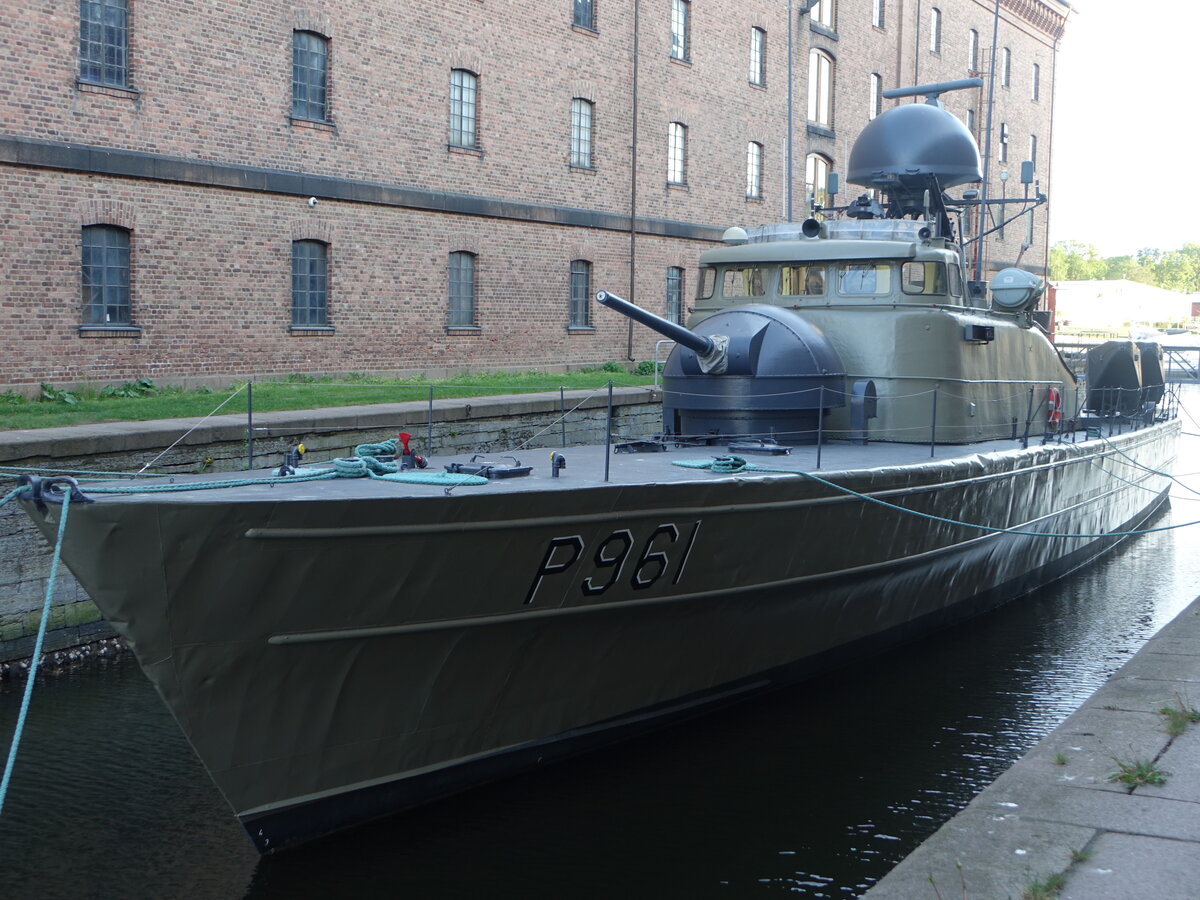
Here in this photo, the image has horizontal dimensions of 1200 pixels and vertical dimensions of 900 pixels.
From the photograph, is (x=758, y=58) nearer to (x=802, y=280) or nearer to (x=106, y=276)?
(x=106, y=276)

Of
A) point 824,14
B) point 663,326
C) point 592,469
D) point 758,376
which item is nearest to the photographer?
point 592,469

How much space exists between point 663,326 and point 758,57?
2026 cm

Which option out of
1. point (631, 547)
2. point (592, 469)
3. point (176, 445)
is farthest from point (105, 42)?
point (631, 547)

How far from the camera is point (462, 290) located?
20859mm

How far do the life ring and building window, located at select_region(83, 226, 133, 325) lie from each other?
37.4 ft

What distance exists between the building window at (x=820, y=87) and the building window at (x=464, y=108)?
11717 mm

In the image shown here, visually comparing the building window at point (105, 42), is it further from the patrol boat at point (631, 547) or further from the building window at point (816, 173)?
the building window at point (816, 173)

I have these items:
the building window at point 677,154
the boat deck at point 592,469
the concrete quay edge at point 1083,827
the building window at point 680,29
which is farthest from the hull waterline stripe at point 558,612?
the building window at point 680,29

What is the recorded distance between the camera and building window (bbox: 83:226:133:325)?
1545 cm

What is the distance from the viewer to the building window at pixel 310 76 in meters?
17.8

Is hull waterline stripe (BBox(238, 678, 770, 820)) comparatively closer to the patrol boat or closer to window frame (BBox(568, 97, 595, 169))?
the patrol boat

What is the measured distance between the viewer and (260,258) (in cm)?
1739

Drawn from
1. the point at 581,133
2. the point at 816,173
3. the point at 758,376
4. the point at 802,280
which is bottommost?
the point at 758,376

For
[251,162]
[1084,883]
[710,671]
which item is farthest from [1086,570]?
[251,162]
